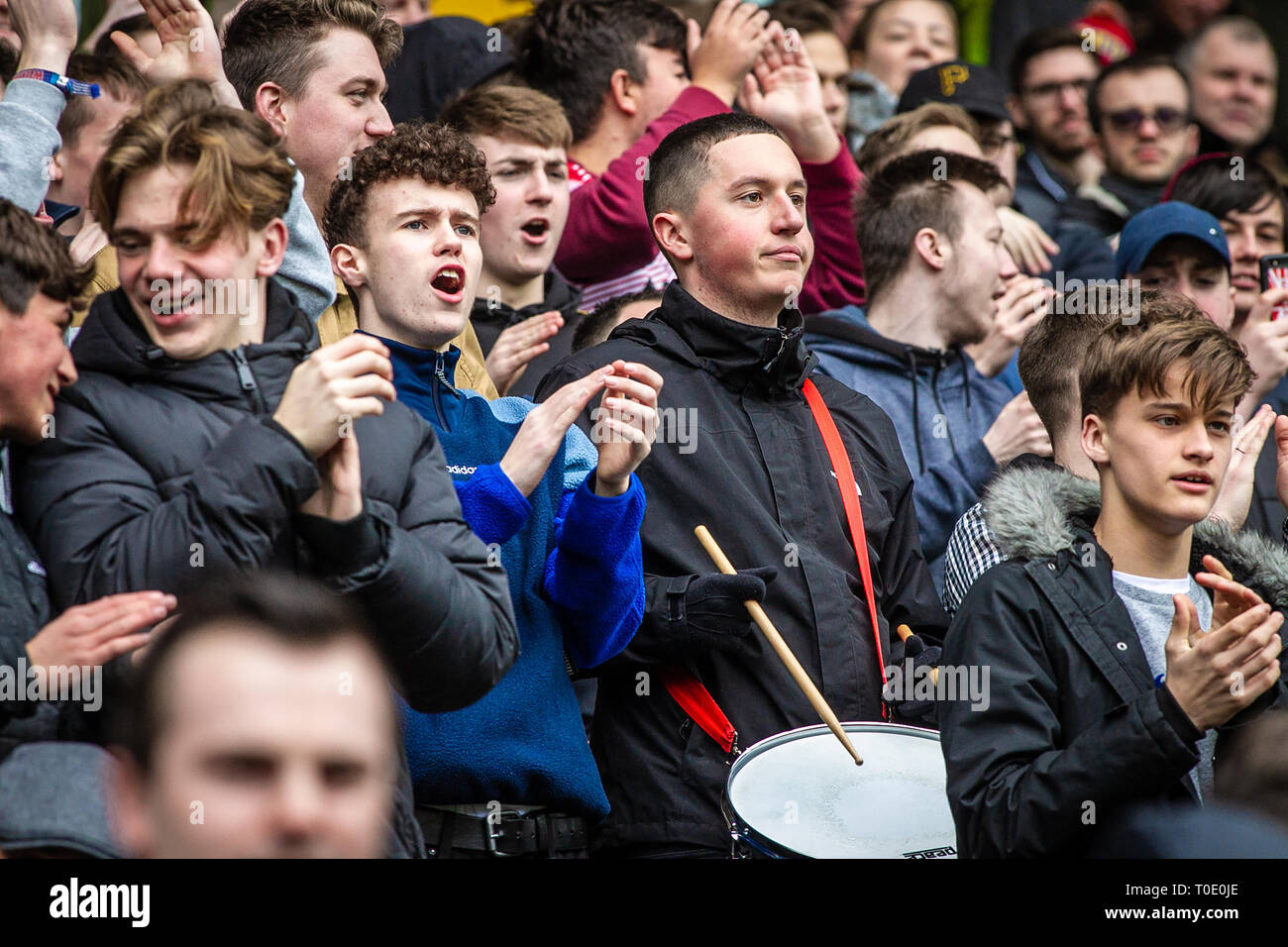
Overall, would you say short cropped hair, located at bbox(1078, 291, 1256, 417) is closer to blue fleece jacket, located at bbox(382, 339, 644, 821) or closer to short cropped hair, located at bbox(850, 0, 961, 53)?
blue fleece jacket, located at bbox(382, 339, 644, 821)

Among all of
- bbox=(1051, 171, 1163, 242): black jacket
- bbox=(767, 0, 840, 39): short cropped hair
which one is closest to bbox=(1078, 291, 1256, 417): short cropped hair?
bbox=(1051, 171, 1163, 242): black jacket

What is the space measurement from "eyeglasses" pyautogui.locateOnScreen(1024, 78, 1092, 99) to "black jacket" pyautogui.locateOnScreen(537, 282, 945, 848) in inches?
186

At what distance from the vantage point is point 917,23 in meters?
9.55

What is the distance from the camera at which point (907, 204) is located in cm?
670

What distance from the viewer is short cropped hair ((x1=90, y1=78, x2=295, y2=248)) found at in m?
3.76

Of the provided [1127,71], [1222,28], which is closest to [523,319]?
[1127,71]

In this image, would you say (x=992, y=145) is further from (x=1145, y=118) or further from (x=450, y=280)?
(x=450, y=280)

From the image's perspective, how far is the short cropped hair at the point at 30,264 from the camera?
3490 mm

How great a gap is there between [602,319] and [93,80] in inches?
75.0

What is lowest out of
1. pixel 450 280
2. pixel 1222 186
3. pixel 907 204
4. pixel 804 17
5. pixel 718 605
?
pixel 718 605

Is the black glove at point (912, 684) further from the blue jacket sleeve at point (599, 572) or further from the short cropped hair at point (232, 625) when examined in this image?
the short cropped hair at point (232, 625)

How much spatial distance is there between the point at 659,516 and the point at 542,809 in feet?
3.07

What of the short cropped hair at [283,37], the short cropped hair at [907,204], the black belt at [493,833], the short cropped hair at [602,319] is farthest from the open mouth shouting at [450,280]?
the short cropped hair at [907,204]
